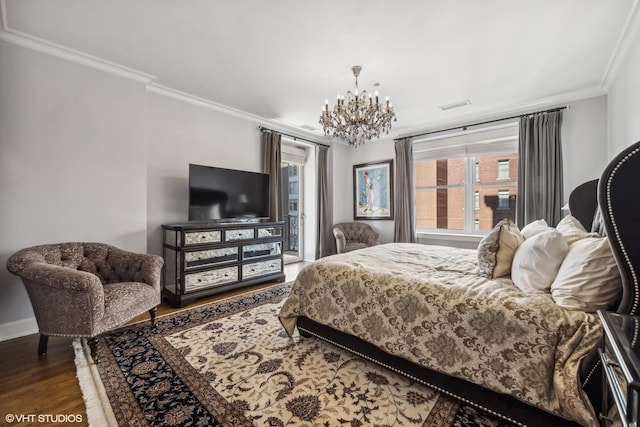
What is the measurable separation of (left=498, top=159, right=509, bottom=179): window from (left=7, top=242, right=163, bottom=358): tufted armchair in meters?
5.08

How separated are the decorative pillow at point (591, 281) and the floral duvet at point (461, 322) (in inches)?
2.7

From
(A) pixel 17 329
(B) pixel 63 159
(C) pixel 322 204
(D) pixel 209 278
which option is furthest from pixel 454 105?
(A) pixel 17 329

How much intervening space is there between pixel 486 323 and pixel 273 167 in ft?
12.7

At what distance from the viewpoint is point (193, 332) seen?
2471 millimetres

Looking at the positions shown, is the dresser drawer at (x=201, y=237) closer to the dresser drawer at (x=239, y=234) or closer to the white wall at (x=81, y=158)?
the dresser drawer at (x=239, y=234)

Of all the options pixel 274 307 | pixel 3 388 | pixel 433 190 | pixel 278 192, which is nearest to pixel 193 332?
pixel 274 307

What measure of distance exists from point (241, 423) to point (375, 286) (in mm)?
1101

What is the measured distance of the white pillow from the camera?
153 centimetres

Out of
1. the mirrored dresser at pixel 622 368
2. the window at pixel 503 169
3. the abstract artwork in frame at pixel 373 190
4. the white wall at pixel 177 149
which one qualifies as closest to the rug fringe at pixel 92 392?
the white wall at pixel 177 149

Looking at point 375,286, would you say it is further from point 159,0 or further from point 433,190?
point 433,190

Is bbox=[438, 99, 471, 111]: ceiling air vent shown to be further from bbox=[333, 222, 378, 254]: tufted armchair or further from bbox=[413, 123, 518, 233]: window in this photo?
bbox=[333, 222, 378, 254]: tufted armchair

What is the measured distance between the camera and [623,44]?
250 centimetres

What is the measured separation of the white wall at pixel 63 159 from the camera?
2469 mm

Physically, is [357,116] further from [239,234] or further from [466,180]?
[466,180]
